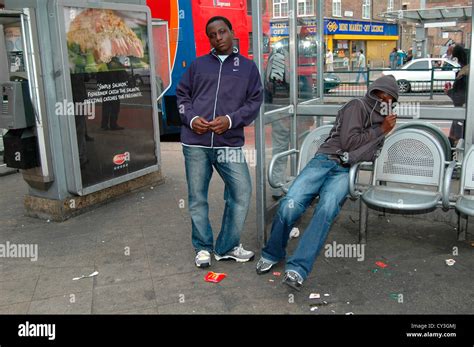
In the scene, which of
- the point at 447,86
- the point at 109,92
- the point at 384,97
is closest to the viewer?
the point at 384,97

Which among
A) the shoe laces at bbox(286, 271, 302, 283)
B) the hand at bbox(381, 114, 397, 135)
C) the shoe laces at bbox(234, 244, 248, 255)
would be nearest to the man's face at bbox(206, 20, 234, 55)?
the hand at bbox(381, 114, 397, 135)

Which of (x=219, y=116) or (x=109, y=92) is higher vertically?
(x=109, y=92)

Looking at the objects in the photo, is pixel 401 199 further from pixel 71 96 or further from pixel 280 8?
pixel 71 96

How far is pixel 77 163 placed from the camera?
4910mm

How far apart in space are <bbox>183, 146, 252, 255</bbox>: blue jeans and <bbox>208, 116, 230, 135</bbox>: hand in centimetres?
23

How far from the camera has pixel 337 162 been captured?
12.3 feet

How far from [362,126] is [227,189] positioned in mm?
1158

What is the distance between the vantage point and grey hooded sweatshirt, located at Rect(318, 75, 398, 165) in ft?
12.0

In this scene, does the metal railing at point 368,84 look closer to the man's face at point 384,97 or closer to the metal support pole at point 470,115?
the metal support pole at point 470,115

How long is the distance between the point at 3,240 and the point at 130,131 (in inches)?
73.2

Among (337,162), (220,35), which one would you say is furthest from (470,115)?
(220,35)

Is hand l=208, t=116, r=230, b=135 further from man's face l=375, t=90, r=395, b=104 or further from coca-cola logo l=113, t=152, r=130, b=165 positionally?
A: coca-cola logo l=113, t=152, r=130, b=165

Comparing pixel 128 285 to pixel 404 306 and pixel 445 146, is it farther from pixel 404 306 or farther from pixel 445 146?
pixel 445 146
